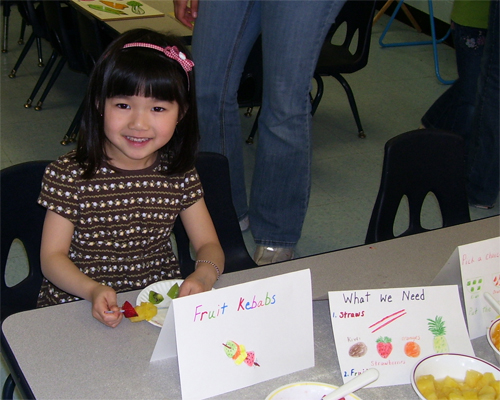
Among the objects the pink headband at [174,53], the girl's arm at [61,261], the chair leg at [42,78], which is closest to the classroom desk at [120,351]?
the girl's arm at [61,261]

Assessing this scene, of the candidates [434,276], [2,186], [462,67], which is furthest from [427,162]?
[462,67]

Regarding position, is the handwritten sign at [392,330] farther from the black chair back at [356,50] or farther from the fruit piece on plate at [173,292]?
the black chair back at [356,50]

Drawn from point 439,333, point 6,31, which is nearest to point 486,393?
point 439,333

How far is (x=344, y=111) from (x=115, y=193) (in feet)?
8.93

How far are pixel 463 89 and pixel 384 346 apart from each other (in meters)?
2.39

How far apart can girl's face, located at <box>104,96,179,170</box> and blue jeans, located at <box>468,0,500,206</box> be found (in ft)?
5.62

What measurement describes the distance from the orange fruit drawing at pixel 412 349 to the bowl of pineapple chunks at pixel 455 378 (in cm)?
3

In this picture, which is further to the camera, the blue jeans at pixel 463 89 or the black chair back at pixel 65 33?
the black chair back at pixel 65 33

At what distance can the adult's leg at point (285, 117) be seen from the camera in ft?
5.78

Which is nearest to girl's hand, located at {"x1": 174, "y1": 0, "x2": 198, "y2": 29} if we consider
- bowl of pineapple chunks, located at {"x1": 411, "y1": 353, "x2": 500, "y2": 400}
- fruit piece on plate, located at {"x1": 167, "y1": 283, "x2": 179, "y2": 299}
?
fruit piece on plate, located at {"x1": 167, "y1": 283, "x2": 179, "y2": 299}

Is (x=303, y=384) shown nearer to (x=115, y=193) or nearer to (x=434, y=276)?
(x=434, y=276)

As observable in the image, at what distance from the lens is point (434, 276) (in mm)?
1146

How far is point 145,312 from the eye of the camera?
3.14ft

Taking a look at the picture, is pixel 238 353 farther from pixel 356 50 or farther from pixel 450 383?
pixel 356 50
